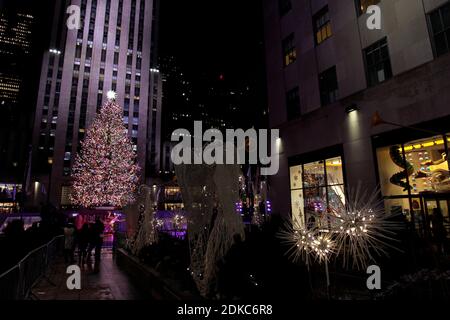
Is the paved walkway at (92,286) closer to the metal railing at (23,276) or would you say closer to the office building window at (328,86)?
the metal railing at (23,276)

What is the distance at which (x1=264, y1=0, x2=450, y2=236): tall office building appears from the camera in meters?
10.3

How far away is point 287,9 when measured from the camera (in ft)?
61.8

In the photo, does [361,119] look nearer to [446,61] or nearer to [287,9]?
[446,61]

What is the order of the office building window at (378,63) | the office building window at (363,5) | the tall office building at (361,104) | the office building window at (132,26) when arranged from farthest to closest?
the office building window at (132,26) → the office building window at (363,5) → the office building window at (378,63) → the tall office building at (361,104)

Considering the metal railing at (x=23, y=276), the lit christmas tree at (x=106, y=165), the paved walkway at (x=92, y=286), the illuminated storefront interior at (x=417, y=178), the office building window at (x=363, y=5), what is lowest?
the paved walkway at (x=92, y=286)

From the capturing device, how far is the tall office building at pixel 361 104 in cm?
1027

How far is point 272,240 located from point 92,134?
38.9 meters

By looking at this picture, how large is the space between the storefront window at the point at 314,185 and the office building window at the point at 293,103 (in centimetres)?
337

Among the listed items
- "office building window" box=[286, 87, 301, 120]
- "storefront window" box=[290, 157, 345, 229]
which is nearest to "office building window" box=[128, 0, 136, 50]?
"office building window" box=[286, 87, 301, 120]

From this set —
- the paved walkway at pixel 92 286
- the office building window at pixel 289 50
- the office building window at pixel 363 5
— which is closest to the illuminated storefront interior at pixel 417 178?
the office building window at pixel 363 5

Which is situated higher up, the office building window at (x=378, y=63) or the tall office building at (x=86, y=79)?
the tall office building at (x=86, y=79)

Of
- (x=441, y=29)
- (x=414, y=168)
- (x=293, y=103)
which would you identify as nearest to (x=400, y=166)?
(x=414, y=168)

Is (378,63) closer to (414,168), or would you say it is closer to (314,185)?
(414,168)

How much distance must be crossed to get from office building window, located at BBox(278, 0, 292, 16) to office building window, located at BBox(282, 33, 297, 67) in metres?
2.01
